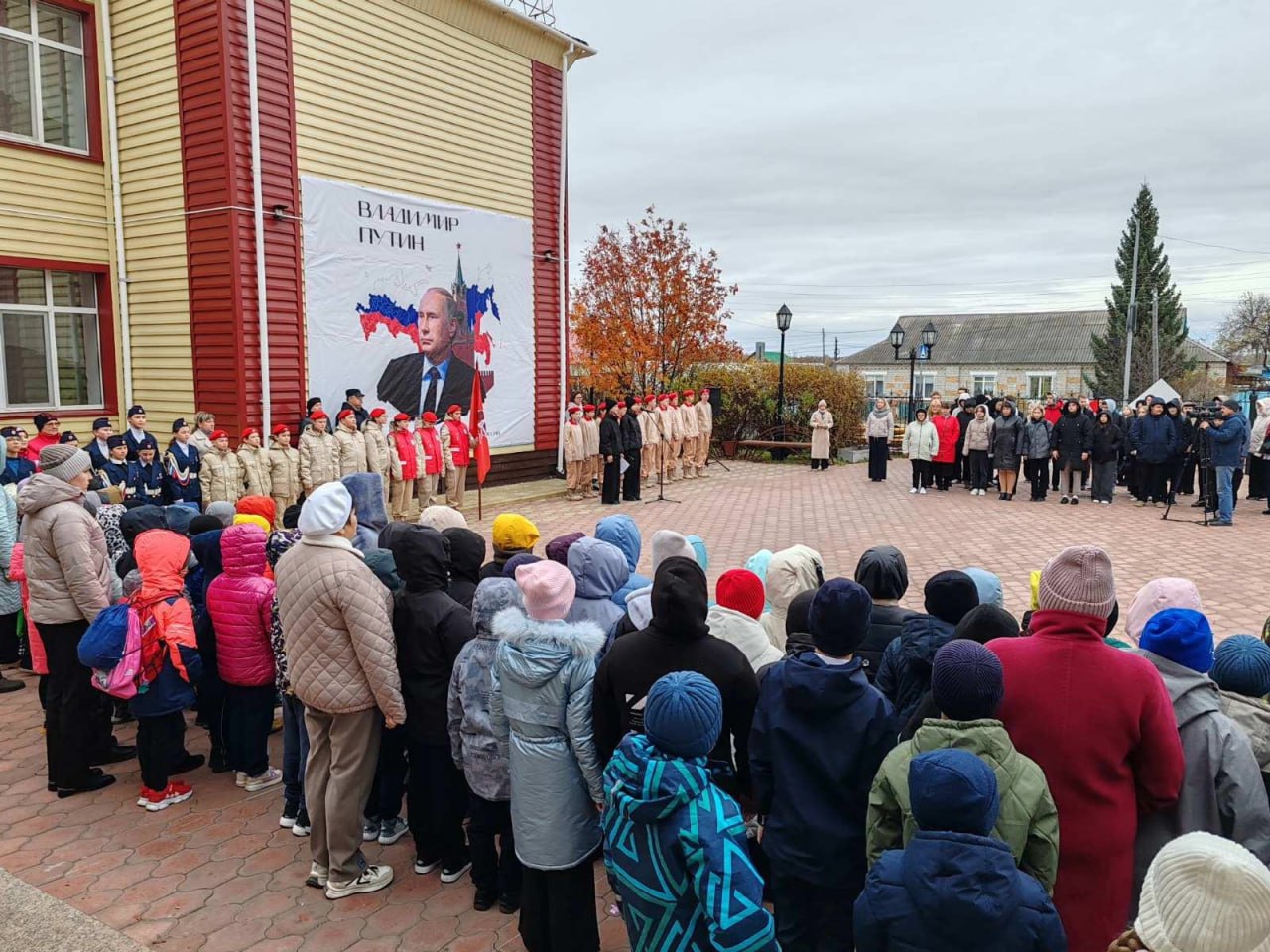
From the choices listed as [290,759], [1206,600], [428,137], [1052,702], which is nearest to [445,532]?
[290,759]

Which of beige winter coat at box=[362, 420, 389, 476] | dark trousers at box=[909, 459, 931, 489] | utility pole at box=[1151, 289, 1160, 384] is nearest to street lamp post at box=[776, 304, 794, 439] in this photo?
dark trousers at box=[909, 459, 931, 489]

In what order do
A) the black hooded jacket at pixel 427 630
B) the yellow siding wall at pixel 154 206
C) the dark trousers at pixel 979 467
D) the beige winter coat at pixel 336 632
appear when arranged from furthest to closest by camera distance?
the dark trousers at pixel 979 467
the yellow siding wall at pixel 154 206
the black hooded jacket at pixel 427 630
the beige winter coat at pixel 336 632

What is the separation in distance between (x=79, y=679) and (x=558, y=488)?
11.3m

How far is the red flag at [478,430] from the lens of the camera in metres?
13.9

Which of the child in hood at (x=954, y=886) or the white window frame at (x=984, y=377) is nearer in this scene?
the child in hood at (x=954, y=886)

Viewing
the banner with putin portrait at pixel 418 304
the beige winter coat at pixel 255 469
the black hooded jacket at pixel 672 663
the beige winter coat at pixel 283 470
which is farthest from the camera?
the banner with putin portrait at pixel 418 304

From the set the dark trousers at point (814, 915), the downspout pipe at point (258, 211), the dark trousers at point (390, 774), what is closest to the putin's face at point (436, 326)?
the downspout pipe at point (258, 211)

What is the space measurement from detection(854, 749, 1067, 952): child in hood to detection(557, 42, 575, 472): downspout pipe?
47.2 ft

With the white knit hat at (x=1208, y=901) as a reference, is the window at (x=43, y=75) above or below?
above

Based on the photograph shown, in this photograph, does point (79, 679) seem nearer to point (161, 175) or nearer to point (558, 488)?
point (161, 175)

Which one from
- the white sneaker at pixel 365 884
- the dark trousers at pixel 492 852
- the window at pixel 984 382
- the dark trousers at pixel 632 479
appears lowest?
the white sneaker at pixel 365 884

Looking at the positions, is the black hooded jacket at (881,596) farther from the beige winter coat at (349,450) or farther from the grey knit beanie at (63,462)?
the beige winter coat at (349,450)

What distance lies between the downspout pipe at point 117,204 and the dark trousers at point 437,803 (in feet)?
34.4

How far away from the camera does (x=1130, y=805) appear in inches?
109
